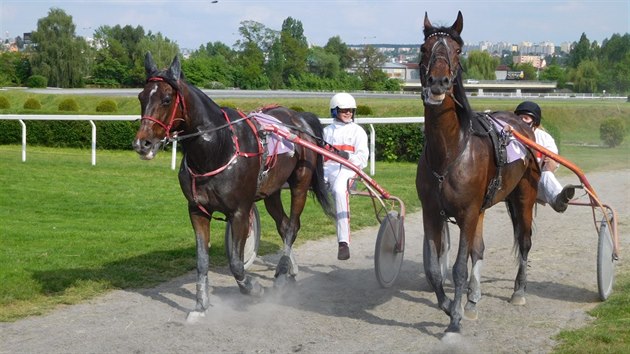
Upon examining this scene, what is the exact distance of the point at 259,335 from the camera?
5.21m

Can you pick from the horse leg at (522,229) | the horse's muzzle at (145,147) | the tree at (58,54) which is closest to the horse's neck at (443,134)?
the horse leg at (522,229)

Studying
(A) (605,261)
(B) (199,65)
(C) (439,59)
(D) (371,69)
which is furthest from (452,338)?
(D) (371,69)

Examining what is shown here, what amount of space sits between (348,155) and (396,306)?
163 centimetres

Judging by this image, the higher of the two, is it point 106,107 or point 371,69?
point 371,69

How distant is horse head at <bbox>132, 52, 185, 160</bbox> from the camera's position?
5.13 metres

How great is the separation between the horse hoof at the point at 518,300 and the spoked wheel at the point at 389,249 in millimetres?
1026

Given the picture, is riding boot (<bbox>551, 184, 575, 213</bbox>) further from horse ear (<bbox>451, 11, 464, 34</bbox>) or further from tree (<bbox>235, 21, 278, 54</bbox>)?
tree (<bbox>235, 21, 278, 54</bbox>)

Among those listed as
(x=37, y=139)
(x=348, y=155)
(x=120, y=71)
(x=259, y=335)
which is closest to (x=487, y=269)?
(x=348, y=155)

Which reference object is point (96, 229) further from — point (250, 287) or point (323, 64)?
point (323, 64)

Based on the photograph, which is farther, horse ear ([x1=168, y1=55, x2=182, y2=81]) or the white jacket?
the white jacket

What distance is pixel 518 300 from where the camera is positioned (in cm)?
624

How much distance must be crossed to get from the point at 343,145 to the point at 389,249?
3.57 ft

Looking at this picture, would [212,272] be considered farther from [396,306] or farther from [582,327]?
[582,327]

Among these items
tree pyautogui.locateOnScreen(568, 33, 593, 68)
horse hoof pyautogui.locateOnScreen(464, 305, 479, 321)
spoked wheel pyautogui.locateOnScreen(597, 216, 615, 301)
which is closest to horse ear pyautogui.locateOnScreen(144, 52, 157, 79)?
horse hoof pyautogui.locateOnScreen(464, 305, 479, 321)
